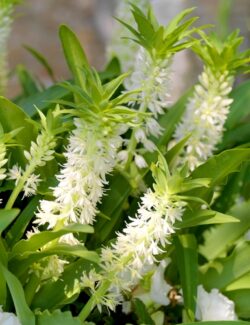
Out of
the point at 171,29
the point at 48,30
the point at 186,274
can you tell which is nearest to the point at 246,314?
the point at 186,274

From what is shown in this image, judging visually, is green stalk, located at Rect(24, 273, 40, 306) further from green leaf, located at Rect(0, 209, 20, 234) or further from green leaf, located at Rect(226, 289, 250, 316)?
green leaf, located at Rect(226, 289, 250, 316)

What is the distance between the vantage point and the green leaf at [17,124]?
2.07 ft

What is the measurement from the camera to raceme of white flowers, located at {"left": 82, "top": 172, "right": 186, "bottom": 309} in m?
0.53

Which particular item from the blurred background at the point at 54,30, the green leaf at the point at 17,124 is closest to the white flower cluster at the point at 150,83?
the green leaf at the point at 17,124

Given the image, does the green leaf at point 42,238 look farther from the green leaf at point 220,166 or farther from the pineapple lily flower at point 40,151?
the green leaf at point 220,166

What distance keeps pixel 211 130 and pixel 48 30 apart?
7.87 feet

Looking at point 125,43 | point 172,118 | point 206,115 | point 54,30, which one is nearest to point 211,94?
point 206,115

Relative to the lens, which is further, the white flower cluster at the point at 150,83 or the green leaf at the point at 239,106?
the green leaf at the point at 239,106

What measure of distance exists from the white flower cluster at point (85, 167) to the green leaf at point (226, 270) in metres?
0.20

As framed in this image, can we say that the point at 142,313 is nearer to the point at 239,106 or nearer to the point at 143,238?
the point at 143,238

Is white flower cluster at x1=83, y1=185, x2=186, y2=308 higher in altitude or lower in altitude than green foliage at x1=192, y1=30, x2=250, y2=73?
lower

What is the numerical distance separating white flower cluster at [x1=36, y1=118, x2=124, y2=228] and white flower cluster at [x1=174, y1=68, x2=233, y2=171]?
6.1 inches

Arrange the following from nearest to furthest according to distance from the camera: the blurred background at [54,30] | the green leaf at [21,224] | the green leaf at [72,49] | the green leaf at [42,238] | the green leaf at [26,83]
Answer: the green leaf at [42,238] < the green leaf at [21,224] < the green leaf at [72,49] < the green leaf at [26,83] < the blurred background at [54,30]

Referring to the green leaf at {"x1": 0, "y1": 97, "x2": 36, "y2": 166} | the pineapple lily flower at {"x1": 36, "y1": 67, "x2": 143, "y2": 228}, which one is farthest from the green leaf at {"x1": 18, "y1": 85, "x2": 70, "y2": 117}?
the pineapple lily flower at {"x1": 36, "y1": 67, "x2": 143, "y2": 228}
